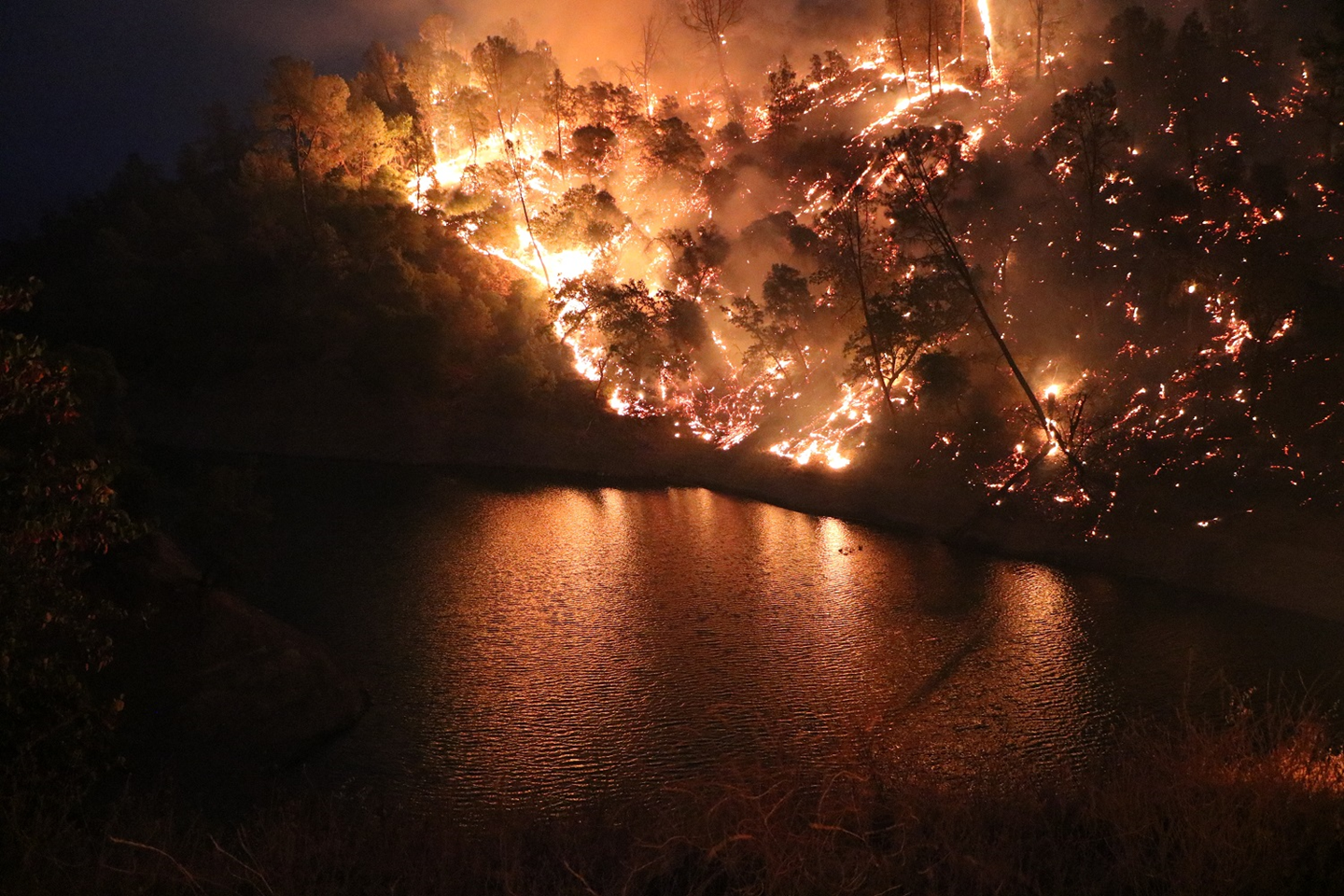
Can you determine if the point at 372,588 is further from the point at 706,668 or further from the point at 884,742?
the point at 884,742

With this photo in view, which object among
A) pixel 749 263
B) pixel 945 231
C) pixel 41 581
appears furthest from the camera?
pixel 749 263

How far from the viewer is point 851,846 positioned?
8.48 metres

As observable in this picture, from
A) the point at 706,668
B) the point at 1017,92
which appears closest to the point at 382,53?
the point at 1017,92

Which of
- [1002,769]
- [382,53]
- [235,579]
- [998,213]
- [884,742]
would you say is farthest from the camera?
[382,53]

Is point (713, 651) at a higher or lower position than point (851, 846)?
lower

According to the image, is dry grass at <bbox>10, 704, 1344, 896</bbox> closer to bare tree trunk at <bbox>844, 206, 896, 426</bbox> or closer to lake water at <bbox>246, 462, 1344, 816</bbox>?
lake water at <bbox>246, 462, 1344, 816</bbox>

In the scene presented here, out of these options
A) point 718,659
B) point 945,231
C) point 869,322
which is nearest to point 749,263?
point 869,322

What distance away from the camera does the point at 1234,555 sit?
902 inches

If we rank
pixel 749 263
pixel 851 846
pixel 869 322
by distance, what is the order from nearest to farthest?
pixel 851 846 → pixel 869 322 → pixel 749 263

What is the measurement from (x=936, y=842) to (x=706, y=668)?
9.32 meters

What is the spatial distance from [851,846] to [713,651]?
9.83 metres

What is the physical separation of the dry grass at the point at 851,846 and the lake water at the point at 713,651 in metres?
2.87

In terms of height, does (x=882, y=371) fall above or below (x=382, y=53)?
below

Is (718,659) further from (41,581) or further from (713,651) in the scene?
(41,581)
